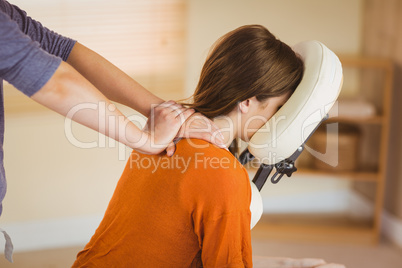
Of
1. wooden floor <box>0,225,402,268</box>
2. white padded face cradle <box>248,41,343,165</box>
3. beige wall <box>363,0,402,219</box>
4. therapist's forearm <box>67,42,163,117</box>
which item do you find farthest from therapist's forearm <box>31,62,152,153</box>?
beige wall <box>363,0,402,219</box>

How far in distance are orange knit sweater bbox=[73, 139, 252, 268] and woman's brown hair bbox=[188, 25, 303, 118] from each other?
17cm

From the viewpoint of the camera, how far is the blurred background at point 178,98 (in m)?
2.76

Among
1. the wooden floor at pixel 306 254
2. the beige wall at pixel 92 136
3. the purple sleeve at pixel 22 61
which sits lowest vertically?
the wooden floor at pixel 306 254

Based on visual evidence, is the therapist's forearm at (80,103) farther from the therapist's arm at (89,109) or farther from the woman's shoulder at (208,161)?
the woman's shoulder at (208,161)

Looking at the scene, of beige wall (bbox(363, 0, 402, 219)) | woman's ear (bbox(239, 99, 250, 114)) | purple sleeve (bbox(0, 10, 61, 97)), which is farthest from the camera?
beige wall (bbox(363, 0, 402, 219))

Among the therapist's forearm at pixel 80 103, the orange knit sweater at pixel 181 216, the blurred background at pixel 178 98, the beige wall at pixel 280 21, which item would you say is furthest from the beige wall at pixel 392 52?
the therapist's forearm at pixel 80 103

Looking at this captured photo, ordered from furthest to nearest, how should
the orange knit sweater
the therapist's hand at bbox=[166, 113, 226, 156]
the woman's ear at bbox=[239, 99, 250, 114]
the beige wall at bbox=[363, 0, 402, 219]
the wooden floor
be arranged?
the beige wall at bbox=[363, 0, 402, 219]
the wooden floor
the woman's ear at bbox=[239, 99, 250, 114]
the therapist's hand at bbox=[166, 113, 226, 156]
the orange knit sweater

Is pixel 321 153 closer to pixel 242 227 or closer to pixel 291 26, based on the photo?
pixel 291 26

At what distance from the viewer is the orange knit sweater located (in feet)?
3.35

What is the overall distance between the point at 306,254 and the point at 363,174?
0.60 metres

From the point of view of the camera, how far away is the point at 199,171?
1.04m

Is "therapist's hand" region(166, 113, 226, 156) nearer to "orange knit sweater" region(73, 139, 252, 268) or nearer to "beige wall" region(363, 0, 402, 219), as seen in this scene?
"orange knit sweater" region(73, 139, 252, 268)

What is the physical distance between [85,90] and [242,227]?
0.44 m

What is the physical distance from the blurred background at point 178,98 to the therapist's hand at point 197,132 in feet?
4.92
